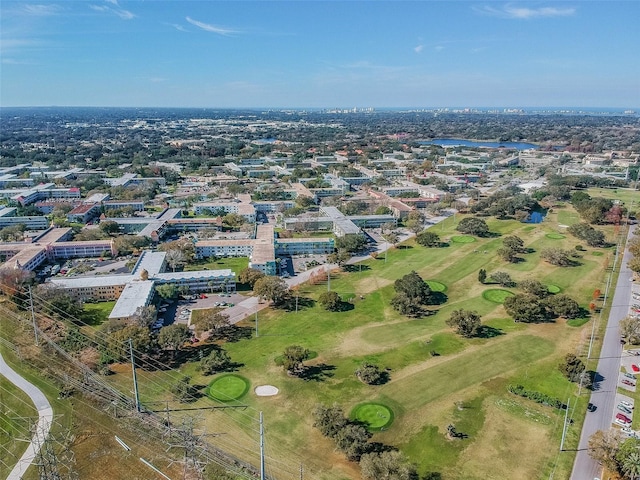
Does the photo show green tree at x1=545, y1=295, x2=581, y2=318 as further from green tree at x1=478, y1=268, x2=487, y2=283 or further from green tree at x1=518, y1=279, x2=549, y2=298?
green tree at x1=478, y1=268, x2=487, y2=283

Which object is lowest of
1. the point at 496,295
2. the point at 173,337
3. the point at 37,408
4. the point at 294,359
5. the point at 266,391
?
the point at 266,391

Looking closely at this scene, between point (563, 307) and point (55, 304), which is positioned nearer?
point (55, 304)

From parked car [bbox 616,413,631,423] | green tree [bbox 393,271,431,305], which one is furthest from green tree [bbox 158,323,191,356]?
parked car [bbox 616,413,631,423]

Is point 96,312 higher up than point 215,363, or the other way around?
point 96,312

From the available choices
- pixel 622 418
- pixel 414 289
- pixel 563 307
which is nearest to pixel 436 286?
pixel 414 289

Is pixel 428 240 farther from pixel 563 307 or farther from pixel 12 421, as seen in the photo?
pixel 12 421

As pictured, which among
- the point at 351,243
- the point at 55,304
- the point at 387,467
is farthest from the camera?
the point at 351,243
